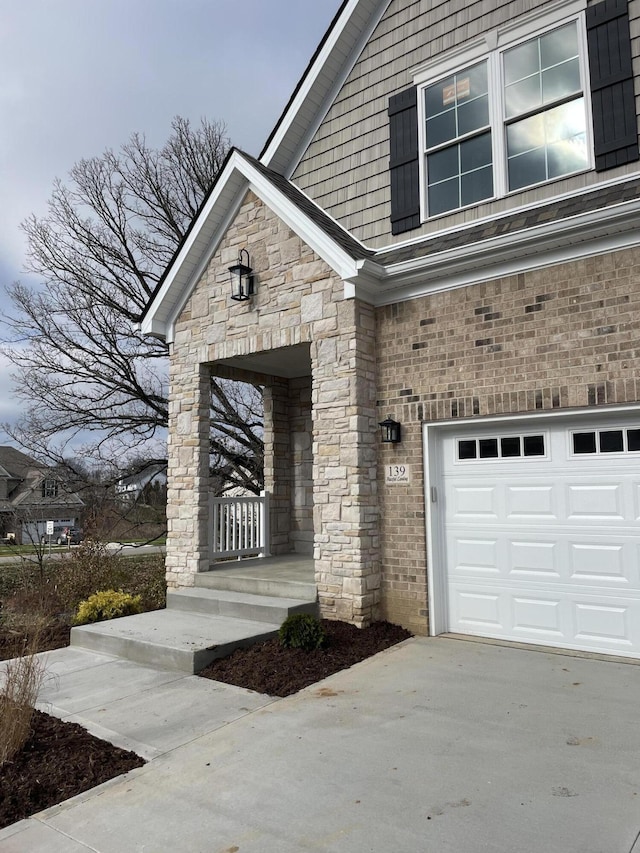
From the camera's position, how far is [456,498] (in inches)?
250

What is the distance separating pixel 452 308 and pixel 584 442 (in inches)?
73.8

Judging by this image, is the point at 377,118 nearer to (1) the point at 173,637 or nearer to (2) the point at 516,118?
(2) the point at 516,118

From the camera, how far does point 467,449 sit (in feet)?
20.7

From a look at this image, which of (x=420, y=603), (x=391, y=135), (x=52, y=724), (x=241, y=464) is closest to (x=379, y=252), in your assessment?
(x=391, y=135)

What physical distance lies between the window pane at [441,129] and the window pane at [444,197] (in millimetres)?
516

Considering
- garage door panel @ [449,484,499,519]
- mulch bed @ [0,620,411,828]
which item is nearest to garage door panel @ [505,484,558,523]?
garage door panel @ [449,484,499,519]

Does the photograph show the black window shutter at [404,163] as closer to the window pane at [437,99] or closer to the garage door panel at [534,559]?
the window pane at [437,99]

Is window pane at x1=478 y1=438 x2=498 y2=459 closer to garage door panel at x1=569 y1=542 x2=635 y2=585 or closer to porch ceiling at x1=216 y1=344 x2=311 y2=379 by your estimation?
garage door panel at x1=569 y1=542 x2=635 y2=585

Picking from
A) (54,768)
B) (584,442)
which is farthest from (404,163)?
(54,768)

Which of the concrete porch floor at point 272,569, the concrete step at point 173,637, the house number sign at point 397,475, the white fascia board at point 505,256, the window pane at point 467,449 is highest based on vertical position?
the white fascia board at point 505,256

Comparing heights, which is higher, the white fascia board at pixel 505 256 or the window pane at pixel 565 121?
the window pane at pixel 565 121

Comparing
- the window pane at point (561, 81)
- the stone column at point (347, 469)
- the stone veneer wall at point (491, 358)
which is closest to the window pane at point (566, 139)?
the window pane at point (561, 81)

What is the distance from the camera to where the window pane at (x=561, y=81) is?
20.0ft

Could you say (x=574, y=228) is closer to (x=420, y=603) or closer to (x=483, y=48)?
(x=483, y=48)
